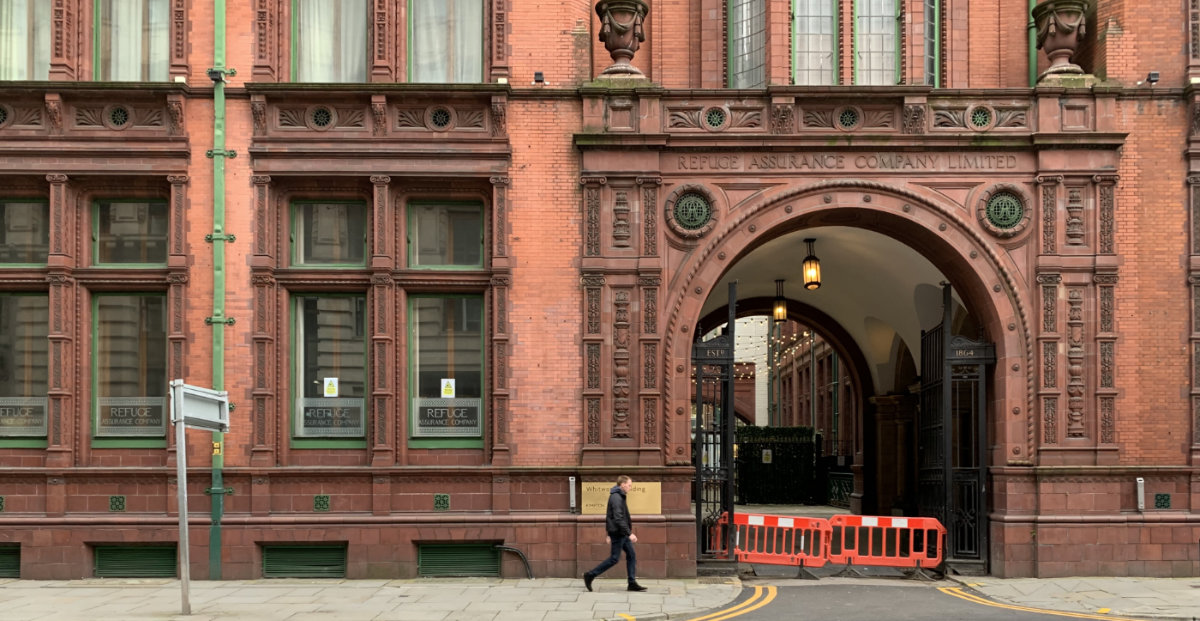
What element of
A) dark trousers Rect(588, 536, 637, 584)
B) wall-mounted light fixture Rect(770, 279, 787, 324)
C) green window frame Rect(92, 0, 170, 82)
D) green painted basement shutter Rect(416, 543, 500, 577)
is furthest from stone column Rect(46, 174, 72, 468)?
wall-mounted light fixture Rect(770, 279, 787, 324)

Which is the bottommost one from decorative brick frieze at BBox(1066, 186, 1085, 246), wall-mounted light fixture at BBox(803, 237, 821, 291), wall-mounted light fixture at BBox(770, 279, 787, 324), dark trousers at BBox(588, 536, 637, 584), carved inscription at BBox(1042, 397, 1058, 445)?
dark trousers at BBox(588, 536, 637, 584)

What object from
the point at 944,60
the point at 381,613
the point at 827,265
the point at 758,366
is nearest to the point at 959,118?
the point at 944,60

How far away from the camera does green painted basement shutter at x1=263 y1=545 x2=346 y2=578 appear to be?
18094 millimetres

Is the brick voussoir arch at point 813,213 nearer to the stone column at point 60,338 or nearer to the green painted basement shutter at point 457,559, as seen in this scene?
the green painted basement shutter at point 457,559

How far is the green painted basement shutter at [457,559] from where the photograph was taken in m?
18.1

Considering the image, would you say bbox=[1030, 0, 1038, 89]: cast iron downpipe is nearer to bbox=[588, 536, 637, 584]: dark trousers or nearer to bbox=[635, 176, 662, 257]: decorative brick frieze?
bbox=[635, 176, 662, 257]: decorative brick frieze

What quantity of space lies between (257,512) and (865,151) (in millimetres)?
9926

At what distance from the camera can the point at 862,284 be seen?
82.0ft

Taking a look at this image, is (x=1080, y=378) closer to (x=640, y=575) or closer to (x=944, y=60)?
(x=944, y=60)

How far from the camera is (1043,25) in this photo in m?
18.4

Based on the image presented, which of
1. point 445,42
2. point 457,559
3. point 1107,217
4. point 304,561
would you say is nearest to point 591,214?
point 445,42

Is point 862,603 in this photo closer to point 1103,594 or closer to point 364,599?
point 1103,594

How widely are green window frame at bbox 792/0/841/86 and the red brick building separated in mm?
575

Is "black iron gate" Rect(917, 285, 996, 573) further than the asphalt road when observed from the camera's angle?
Yes
